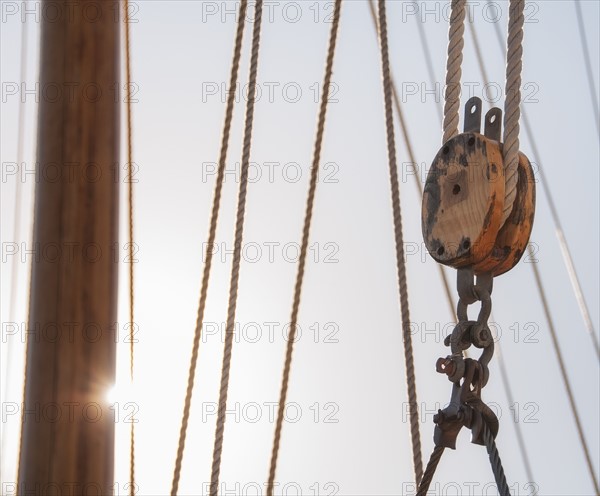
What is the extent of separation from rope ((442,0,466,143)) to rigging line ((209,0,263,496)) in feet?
2.60

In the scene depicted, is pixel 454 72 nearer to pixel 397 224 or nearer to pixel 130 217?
pixel 397 224

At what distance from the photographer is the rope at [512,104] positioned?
33.9 inches

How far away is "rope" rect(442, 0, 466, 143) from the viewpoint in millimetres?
965

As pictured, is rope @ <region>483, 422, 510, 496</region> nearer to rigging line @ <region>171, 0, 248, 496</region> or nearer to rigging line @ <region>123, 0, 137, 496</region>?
rigging line @ <region>171, 0, 248, 496</region>

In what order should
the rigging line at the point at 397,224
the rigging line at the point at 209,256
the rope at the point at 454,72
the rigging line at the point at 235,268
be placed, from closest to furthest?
the rope at the point at 454,72 < the rigging line at the point at 235,268 < the rigging line at the point at 397,224 < the rigging line at the point at 209,256

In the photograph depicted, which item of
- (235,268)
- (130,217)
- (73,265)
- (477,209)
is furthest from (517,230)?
(130,217)

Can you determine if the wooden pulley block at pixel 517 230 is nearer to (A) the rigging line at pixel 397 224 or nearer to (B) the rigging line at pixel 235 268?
(A) the rigging line at pixel 397 224

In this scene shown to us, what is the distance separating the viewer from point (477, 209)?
Answer: 0.86m

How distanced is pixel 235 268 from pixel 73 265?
1.56ft

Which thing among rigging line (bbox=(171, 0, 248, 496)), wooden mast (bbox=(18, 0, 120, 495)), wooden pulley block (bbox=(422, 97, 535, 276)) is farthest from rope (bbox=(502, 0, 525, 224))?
wooden mast (bbox=(18, 0, 120, 495))

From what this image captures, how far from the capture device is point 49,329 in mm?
1952

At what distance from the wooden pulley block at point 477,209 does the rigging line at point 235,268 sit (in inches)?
30.7

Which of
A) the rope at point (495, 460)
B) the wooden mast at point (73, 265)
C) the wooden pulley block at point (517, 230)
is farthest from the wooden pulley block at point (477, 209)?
the wooden mast at point (73, 265)

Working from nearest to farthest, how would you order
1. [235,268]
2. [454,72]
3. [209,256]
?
[454,72]
[235,268]
[209,256]
